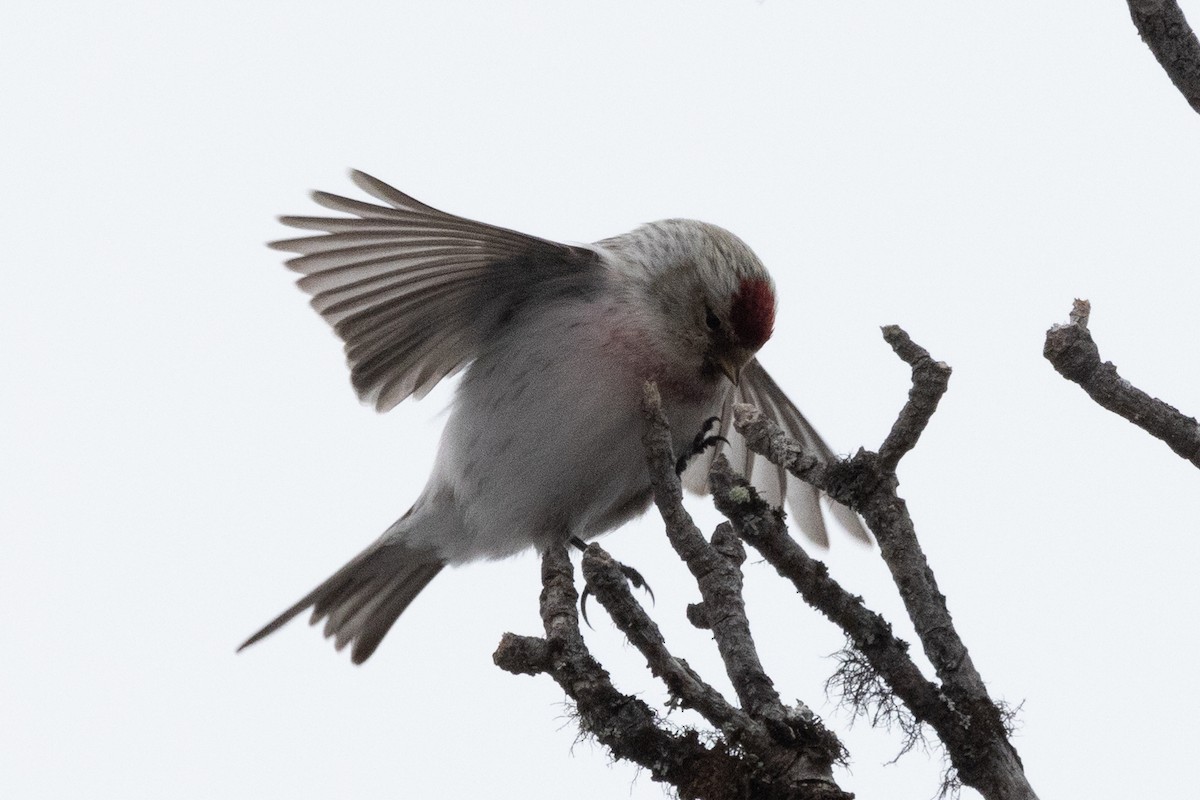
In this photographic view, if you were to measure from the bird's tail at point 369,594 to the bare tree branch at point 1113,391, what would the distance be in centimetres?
335

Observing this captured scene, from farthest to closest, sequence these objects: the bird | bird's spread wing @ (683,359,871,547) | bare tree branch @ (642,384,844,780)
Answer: bird's spread wing @ (683,359,871,547) → the bird → bare tree branch @ (642,384,844,780)

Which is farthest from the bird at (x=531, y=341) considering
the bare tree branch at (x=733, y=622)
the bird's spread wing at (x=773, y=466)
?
the bare tree branch at (x=733, y=622)

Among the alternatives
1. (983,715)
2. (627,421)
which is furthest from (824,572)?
(627,421)

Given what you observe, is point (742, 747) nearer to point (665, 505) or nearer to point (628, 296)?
point (665, 505)

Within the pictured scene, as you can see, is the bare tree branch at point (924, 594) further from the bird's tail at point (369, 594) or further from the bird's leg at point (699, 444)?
the bird's tail at point (369, 594)

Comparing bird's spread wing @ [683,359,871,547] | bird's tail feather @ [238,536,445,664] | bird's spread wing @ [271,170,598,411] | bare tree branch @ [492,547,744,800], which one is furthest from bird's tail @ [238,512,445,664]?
bare tree branch @ [492,547,744,800]

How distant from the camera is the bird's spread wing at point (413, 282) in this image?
15.4 feet

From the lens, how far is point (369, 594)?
5.47m

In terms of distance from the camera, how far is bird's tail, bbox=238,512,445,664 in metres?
5.38

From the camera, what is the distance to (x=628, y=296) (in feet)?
15.7

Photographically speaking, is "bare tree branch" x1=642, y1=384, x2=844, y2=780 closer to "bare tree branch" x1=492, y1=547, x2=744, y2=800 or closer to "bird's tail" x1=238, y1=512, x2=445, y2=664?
"bare tree branch" x1=492, y1=547, x2=744, y2=800

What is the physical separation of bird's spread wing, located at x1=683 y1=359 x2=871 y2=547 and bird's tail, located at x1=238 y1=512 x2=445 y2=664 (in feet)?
3.67

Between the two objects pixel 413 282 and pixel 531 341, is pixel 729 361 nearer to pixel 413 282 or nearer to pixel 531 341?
pixel 531 341

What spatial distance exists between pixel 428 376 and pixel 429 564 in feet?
2.80
